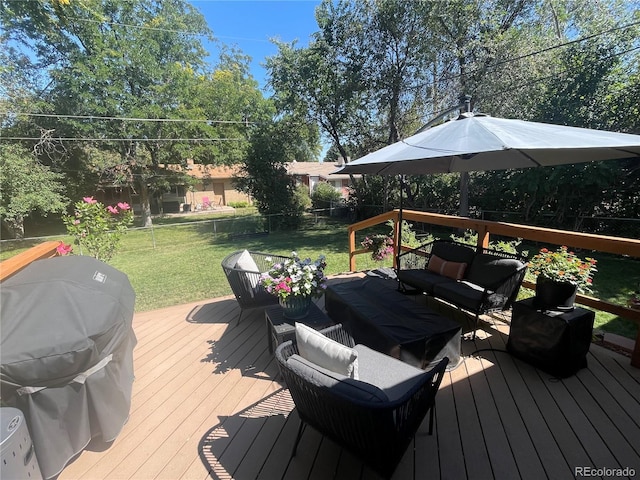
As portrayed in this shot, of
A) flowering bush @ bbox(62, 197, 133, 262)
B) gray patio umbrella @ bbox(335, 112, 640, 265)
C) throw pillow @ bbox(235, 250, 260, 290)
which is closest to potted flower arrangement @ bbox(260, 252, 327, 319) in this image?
throw pillow @ bbox(235, 250, 260, 290)

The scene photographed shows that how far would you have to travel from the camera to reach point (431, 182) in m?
11.0

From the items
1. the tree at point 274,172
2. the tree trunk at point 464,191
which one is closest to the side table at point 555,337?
the tree trunk at point 464,191

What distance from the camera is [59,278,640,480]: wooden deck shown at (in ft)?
5.64

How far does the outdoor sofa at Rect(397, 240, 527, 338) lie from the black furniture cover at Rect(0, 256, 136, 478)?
2929mm

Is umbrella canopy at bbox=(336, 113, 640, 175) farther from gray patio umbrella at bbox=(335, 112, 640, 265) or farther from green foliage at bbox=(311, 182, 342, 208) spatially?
green foliage at bbox=(311, 182, 342, 208)

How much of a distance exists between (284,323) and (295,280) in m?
0.41

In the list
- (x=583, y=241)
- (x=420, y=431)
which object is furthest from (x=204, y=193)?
(x=420, y=431)

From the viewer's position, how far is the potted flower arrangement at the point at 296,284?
8.41 ft

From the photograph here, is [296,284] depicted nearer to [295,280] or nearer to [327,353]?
[295,280]

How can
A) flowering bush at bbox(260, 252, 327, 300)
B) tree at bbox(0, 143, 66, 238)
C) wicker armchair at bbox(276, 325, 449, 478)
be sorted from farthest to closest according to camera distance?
tree at bbox(0, 143, 66, 238) < flowering bush at bbox(260, 252, 327, 300) < wicker armchair at bbox(276, 325, 449, 478)

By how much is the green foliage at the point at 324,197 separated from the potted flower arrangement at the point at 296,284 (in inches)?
556

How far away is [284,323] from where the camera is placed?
2.66 metres

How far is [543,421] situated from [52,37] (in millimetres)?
19027

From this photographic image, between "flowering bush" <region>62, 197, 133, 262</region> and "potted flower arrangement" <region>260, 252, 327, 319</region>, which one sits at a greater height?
"flowering bush" <region>62, 197, 133, 262</region>
